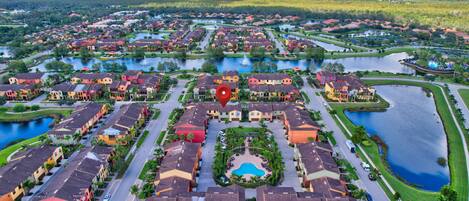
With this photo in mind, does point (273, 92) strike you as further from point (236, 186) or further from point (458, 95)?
point (458, 95)

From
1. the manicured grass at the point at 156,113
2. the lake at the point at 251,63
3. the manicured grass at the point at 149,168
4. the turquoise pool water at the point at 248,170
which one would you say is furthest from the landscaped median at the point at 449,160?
the manicured grass at the point at 156,113

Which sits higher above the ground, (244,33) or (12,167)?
(244,33)

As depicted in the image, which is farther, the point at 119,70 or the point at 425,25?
the point at 425,25

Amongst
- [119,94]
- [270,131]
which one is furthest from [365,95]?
[119,94]

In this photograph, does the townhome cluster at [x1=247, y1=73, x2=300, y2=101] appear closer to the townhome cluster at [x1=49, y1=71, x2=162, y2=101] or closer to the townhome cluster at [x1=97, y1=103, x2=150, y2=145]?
the townhome cluster at [x1=49, y1=71, x2=162, y2=101]

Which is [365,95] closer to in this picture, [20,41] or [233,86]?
[233,86]

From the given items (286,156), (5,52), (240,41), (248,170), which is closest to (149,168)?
(248,170)

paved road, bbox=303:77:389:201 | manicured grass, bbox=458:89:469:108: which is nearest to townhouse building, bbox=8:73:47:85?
paved road, bbox=303:77:389:201
